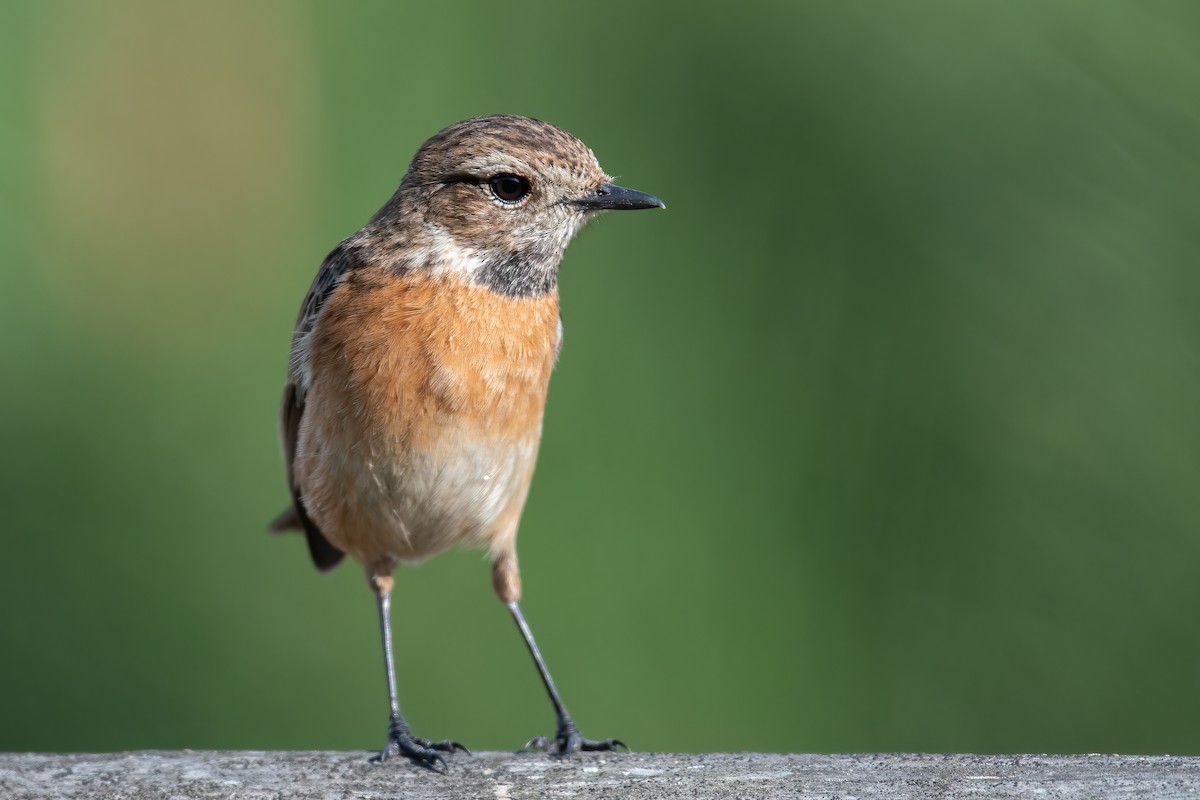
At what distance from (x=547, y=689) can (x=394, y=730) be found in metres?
0.57

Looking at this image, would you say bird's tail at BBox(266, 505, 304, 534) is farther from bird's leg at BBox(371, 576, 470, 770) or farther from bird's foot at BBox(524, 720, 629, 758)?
bird's foot at BBox(524, 720, 629, 758)

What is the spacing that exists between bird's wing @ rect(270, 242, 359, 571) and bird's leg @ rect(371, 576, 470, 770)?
0.26 metres

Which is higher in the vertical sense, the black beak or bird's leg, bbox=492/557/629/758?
the black beak

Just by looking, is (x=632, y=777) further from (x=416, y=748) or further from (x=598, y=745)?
(x=598, y=745)

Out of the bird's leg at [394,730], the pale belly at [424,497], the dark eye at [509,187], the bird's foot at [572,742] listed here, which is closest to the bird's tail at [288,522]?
the pale belly at [424,497]

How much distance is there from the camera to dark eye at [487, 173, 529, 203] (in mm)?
3635

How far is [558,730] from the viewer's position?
399cm

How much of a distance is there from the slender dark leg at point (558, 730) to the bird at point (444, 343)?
1cm

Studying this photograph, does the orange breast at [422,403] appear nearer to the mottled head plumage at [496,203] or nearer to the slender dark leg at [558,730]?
the mottled head plumage at [496,203]

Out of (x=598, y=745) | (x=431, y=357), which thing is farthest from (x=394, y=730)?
(x=431, y=357)

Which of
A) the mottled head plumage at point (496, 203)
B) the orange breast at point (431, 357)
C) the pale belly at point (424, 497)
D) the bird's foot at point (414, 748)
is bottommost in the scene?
the bird's foot at point (414, 748)

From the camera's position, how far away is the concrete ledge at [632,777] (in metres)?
2.43

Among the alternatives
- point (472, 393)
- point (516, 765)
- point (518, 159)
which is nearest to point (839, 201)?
point (518, 159)

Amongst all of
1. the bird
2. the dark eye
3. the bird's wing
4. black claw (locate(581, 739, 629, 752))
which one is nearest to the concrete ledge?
the bird
